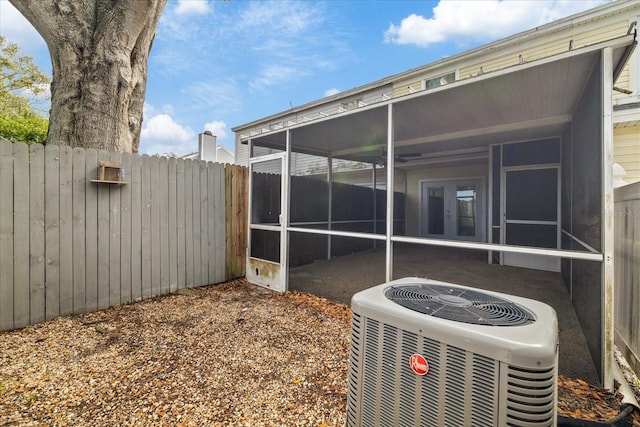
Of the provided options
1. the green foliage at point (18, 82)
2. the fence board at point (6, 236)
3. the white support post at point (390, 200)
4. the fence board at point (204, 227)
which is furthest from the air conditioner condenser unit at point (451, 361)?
the green foliage at point (18, 82)

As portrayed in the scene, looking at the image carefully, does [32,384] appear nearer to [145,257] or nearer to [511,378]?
[145,257]

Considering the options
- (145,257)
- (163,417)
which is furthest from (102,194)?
(163,417)

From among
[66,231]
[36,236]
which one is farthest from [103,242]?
[36,236]

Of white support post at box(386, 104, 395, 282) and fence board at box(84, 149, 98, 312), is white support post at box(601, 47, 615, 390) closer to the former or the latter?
white support post at box(386, 104, 395, 282)

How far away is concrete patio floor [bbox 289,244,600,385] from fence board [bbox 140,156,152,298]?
2.16 m

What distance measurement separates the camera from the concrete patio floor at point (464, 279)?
2.69 meters

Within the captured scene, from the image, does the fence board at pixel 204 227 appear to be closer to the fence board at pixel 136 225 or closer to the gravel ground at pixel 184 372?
the fence board at pixel 136 225

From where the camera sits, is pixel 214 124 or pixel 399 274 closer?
pixel 399 274

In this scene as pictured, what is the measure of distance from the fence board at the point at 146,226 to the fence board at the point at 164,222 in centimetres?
15

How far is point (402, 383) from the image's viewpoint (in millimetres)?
1062

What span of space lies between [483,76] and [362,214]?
18.9ft

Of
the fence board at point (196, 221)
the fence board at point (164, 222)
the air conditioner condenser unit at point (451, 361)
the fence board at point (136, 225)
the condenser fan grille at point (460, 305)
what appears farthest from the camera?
the fence board at point (196, 221)

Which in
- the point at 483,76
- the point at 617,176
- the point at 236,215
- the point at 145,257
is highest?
the point at 483,76

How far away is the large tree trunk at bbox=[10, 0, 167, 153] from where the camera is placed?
4324 millimetres
